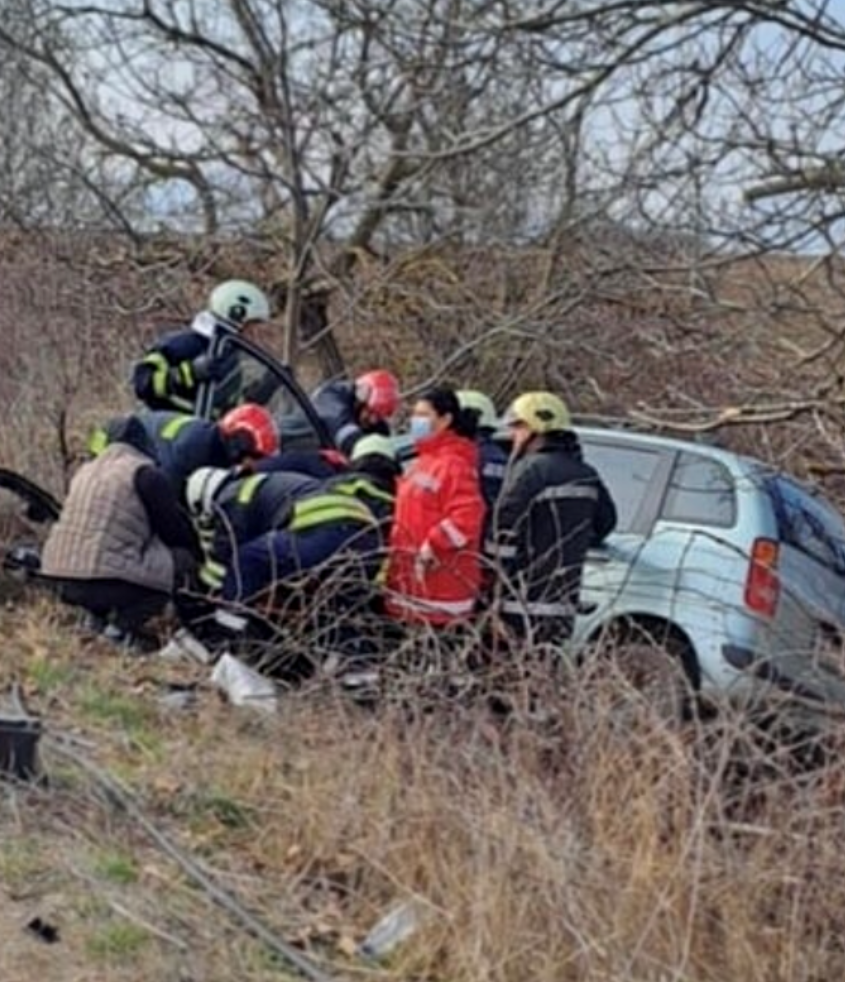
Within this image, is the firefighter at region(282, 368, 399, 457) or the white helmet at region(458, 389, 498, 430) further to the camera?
the firefighter at region(282, 368, 399, 457)

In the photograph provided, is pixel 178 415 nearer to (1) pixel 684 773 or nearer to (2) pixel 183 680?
(2) pixel 183 680

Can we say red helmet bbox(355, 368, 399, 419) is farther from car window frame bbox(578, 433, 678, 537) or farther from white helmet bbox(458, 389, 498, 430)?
car window frame bbox(578, 433, 678, 537)

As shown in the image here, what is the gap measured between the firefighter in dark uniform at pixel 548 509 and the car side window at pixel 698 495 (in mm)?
515

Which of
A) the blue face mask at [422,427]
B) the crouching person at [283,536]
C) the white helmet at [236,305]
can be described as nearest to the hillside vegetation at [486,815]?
the crouching person at [283,536]

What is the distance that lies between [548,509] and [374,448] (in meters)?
1.01

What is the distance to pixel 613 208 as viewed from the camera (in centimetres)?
920

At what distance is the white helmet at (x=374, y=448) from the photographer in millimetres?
8711

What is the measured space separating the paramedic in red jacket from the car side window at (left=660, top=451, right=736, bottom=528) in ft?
3.57

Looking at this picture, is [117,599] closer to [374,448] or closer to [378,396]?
[374,448]

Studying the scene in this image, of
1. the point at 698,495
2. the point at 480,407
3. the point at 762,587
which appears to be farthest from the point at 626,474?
the point at 762,587

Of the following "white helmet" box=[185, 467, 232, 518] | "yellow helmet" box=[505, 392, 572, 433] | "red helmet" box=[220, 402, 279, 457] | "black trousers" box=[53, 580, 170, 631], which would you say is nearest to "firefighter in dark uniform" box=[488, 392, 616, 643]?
"yellow helmet" box=[505, 392, 572, 433]

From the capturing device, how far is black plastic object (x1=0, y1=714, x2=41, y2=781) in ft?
20.0

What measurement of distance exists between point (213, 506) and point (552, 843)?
4.08 meters

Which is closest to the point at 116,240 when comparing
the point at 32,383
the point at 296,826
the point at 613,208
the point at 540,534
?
the point at 32,383
